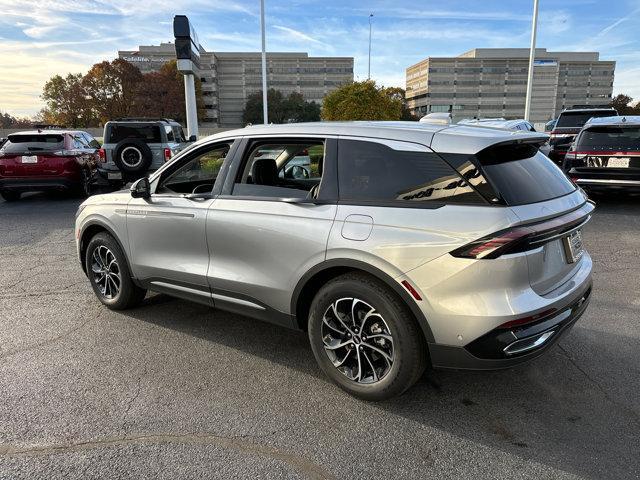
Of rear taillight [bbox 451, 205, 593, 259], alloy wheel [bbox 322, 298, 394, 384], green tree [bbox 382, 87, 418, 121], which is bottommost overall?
alloy wheel [bbox 322, 298, 394, 384]

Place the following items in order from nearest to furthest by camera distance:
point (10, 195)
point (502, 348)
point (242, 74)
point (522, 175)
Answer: point (502, 348) → point (522, 175) → point (10, 195) → point (242, 74)

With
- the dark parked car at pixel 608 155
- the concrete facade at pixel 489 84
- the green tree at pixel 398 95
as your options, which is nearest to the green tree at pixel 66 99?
the green tree at pixel 398 95

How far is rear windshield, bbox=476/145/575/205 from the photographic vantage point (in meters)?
2.68

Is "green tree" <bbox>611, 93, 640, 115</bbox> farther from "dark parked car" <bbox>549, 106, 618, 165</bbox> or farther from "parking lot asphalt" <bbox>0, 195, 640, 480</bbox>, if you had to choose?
"parking lot asphalt" <bbox>0, 195, 640, 480</bbox>

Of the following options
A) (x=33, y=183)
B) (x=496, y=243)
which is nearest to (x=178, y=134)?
(x=33, y=183)

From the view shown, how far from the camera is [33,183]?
A: 1120 cm

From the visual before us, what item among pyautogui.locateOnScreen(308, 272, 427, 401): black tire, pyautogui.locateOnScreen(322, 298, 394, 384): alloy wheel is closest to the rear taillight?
pyautogui.locateOnScreen(308, 272, 427, 401): black tire

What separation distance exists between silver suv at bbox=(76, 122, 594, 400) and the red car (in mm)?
8837

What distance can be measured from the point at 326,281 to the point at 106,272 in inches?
103

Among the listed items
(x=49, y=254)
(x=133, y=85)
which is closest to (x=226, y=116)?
(x=133, y=85)

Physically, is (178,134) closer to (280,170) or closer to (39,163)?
(39,163)

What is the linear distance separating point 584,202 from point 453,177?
1.19m

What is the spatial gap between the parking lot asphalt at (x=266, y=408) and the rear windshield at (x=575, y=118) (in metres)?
13.3

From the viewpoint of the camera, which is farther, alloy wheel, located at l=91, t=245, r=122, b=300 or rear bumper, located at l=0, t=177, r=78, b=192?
rear bumper, located at l=0, t=177, r=78, b=192
